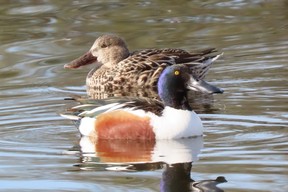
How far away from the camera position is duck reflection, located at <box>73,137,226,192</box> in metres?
7.57

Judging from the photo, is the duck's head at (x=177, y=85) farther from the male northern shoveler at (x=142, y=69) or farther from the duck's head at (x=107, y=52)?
the duck's head at (x=107, y=52)

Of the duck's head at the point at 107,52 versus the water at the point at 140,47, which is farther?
the duck's head at the point at 107,52

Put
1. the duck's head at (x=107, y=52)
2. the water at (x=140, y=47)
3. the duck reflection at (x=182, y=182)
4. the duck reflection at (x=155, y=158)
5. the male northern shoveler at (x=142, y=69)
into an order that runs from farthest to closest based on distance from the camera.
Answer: the duck's head at (x=107, y=52)
the male northern shoveler at (x=142, y=69)
the water at (x=140, y=47)
the duck reflection at (x=155, y=158)
the duck reflection at (x=182, y=182)

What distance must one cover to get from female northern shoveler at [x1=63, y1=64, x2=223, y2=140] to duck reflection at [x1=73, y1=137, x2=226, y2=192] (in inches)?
3.1

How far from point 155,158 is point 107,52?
187 inches

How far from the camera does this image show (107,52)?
1309 cm

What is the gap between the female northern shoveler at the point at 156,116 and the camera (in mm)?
9211

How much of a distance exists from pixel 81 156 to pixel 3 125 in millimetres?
1465

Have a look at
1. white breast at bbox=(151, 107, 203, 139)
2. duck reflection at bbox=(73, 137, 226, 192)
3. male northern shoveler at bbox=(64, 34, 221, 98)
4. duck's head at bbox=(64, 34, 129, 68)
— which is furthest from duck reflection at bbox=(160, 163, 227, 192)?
duck's head at bbox=(64, 34, 129, 68)

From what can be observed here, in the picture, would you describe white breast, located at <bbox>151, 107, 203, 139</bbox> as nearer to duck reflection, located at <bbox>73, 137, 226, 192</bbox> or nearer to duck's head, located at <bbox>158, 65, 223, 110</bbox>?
duck reflection, located at <bbox>73, 137, 226, 192</bbox>

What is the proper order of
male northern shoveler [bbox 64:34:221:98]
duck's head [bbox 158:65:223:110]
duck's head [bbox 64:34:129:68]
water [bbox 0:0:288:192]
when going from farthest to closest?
duck's head [bbox 64:34:129:68] → male northern shoveler [bbox 64:34:221:98] → duck's head [bbox 158:65:223:110] → water [bbox 0:0:288:192]

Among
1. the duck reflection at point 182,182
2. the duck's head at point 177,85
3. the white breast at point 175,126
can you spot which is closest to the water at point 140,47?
the duck reflection at point 182,182

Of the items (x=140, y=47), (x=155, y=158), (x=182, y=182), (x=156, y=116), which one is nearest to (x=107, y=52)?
(x=140, y=47)

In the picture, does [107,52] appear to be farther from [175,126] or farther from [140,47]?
[175,126]
